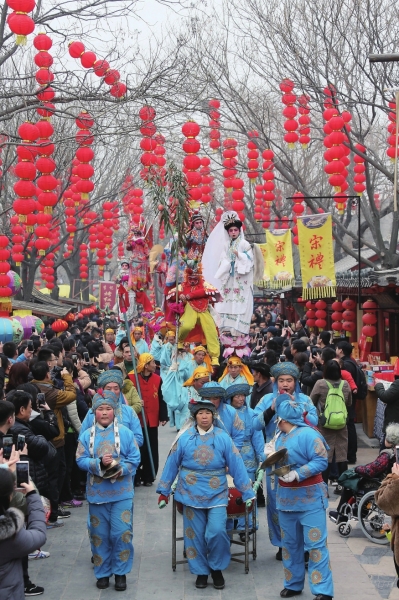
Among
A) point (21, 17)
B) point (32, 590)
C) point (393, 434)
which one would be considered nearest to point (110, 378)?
point (32, 590)

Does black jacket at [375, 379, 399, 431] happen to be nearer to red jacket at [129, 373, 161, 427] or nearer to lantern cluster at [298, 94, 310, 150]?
red jacket at [129, 373, 161, 427]

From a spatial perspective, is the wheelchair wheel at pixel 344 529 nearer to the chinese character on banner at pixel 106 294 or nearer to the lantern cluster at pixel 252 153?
the lantern cluster at pixel 252 153

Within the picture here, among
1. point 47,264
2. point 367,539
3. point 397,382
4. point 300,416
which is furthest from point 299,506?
point 47,264

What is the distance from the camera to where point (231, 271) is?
11828 mm

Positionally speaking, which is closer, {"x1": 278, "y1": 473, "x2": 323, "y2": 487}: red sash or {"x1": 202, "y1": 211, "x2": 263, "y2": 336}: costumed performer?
{"x1": 278, "y1": 473, "x2": 323, "y2": 487}: red sash

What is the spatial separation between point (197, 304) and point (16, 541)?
7663 millimetres

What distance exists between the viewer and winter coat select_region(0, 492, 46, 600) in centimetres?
430

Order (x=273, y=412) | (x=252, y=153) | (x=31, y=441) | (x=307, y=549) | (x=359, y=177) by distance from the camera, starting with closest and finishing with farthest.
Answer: (x=31, y=441) → (x=307, y=549) → (x=273, y=412) → (x=359, y=177) → (x=252, y=153)

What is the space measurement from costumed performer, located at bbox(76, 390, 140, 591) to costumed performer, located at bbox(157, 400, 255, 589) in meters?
0.32

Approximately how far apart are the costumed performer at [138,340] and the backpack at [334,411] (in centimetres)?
397

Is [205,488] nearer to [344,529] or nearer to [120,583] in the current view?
[120,583]

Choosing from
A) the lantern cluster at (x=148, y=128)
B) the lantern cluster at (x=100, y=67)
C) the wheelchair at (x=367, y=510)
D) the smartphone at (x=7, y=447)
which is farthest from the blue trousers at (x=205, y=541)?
the lantern cluster at (x=100, y=67)

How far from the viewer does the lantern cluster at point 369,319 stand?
57.6ft

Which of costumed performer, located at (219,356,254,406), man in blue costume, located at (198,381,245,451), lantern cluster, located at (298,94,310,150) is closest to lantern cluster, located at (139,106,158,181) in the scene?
costumed performer, located at (219,356,254,406)
